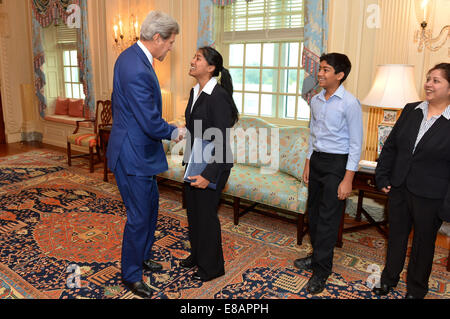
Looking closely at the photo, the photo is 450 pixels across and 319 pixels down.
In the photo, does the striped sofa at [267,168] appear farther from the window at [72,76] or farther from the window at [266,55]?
the window at [72,76]

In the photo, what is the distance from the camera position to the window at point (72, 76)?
7.69 meters

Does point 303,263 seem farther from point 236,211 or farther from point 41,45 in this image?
point 41,45

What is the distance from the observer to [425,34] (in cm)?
351

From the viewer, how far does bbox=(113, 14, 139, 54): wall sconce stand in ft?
19.1

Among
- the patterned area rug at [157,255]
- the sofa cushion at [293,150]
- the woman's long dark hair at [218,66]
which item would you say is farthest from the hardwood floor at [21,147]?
the woman's long dark hair at [218,66]

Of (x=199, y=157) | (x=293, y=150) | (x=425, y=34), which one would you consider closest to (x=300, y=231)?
(x=293, y=150)

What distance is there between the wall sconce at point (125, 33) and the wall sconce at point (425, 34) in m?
3.95

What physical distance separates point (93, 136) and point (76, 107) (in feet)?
6.40

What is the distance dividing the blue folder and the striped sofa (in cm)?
125

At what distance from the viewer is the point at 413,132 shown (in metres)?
2.33

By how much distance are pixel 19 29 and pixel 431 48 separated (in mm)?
7779
